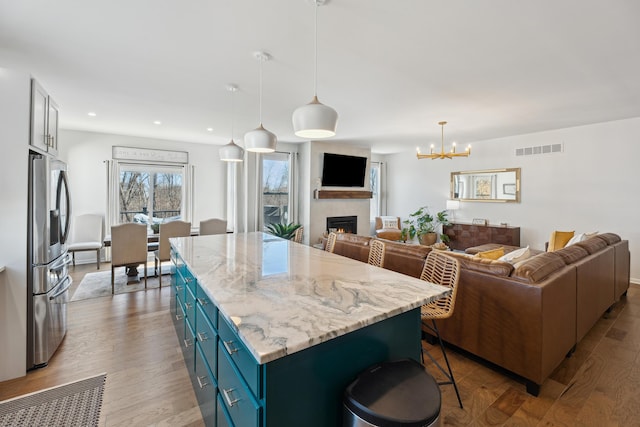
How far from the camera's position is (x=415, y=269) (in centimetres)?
271

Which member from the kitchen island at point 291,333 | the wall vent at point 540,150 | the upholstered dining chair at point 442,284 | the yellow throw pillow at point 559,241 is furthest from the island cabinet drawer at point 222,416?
the wall vent at point 540,150

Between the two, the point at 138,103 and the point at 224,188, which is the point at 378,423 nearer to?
the point at 138,103

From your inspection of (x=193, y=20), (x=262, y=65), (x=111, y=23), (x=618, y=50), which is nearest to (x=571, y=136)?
(x=618, y=50)

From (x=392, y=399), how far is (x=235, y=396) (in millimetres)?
619

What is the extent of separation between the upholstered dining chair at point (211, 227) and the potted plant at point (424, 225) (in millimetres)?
3993

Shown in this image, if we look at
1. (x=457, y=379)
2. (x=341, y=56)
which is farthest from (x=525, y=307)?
(x=341, y=56)

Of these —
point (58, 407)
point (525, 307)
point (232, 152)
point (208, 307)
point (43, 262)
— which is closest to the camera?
point (208, 307)

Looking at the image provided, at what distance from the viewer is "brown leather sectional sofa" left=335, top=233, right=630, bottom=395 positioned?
1.98 meters

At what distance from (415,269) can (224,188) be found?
5.34m

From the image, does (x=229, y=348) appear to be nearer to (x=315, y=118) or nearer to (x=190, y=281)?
(x=190, y=281)

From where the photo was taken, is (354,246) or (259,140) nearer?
(259,140)

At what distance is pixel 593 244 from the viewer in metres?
2.99

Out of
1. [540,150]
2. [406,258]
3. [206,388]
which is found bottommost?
[206,388]

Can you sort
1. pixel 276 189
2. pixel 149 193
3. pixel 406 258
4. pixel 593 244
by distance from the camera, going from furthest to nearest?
pixel 276 189 → pixel 149 193 → pixel 593 244 → pixel 406 258
